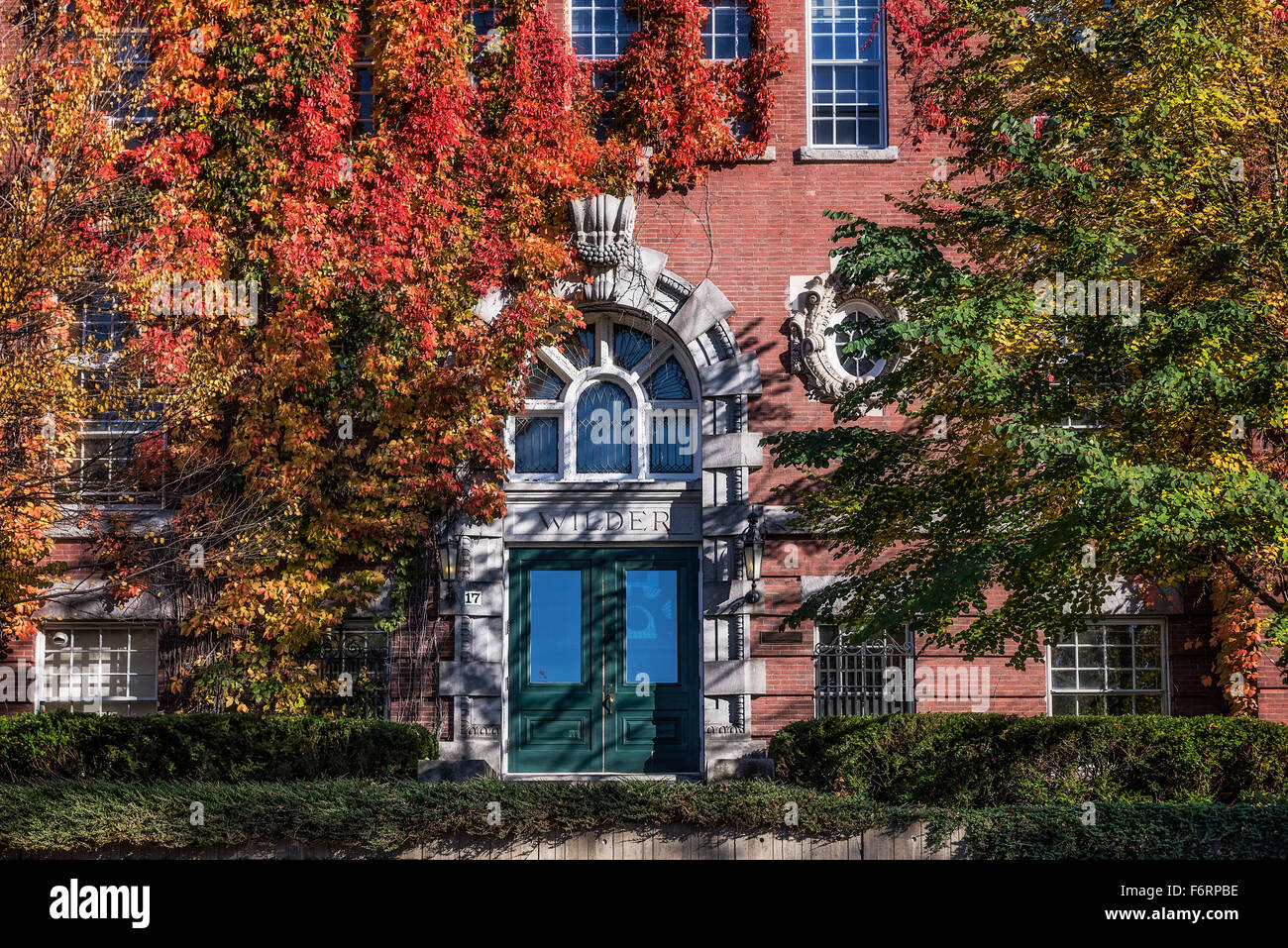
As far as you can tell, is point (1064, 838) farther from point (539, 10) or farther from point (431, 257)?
point (539, 10)

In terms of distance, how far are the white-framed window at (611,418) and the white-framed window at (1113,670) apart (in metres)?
5.30

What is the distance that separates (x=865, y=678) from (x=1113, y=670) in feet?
10.4

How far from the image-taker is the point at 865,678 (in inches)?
619

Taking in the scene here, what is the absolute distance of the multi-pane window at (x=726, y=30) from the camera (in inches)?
656

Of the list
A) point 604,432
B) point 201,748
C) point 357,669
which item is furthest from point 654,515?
point 201,748

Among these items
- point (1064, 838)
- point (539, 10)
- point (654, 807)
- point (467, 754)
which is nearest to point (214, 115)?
point (539, 10)

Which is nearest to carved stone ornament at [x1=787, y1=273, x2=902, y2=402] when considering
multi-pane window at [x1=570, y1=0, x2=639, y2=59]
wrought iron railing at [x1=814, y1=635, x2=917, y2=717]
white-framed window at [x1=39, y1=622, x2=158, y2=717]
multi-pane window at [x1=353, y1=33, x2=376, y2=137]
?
wrought iron railing at [x1=814, y1=635, x2=917, y2=717]

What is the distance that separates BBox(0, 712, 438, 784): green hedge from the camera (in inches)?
531

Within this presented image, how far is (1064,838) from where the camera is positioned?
32.3 ft

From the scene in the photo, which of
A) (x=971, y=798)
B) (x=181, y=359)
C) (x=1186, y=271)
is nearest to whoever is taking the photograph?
(x=1186, y=271)

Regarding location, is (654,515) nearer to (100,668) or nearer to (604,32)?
(604,32)

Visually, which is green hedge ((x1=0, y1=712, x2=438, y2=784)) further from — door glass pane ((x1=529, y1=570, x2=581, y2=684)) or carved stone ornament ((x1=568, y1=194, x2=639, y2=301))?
carved stone ornament ((x1=568, y1=194, x2=639, y2=301))

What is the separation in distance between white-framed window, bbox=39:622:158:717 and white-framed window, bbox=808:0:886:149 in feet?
35.8

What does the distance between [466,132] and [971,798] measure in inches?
388
